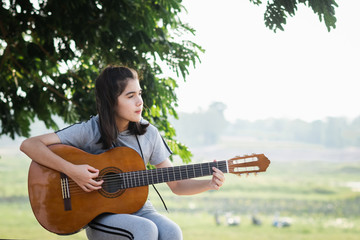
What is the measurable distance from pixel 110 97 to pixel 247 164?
2.06 feet

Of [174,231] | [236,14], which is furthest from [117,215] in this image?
[236,14]

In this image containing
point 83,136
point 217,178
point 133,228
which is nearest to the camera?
point 133,228

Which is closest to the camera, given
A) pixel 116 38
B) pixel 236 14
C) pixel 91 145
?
pixel 91 145

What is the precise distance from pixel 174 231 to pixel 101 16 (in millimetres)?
1829

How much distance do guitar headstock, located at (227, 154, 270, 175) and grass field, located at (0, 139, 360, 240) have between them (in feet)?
27.5

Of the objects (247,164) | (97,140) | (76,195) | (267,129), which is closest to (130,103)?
(97,140)

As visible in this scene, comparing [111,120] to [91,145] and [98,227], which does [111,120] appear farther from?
[98,227]

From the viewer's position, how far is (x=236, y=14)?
232 inches

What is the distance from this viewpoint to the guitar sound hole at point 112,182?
166 cm

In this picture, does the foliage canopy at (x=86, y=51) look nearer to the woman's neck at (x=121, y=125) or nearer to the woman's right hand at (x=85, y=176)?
the woman's neck at (x=121, y=125)

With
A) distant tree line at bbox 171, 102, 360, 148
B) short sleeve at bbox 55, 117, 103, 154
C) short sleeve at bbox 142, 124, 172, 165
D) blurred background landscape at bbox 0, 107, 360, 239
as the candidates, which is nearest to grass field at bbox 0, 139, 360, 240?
blurred background landscape at bbox 0, 107, 360, 239

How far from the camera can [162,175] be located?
1671 millimetres

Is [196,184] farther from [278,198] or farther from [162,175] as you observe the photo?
[278,198]

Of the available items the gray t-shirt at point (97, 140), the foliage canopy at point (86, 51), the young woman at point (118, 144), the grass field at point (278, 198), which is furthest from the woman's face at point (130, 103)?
the grass field at point (278, 198)
